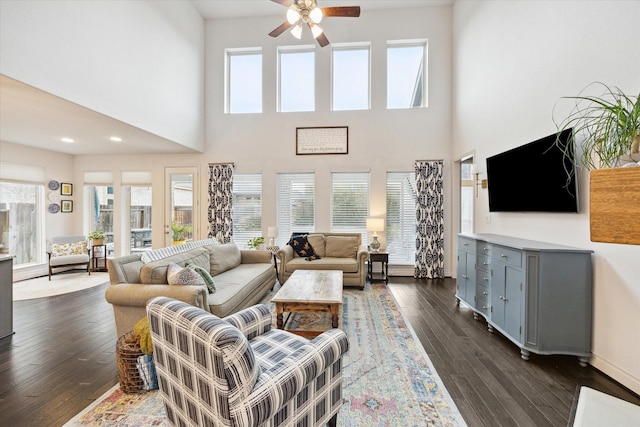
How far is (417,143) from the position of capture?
572 centimetres

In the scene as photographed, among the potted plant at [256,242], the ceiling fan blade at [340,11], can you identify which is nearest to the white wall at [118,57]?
the potted plant at [256,242]

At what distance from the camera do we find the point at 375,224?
539cm

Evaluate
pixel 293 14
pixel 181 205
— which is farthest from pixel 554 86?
pixel 181 205

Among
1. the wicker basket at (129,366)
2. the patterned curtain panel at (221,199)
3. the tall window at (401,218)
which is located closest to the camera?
the wicker basket at (129,366)

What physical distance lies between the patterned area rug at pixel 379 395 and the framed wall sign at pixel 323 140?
3.75 meters

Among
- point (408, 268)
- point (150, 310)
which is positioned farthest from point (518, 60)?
point (150, 310)

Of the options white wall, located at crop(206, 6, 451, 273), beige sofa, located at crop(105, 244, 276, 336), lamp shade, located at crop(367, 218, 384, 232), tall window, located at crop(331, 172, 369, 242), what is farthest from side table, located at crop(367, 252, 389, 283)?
beige sofa, located at crop(105, 244, 276, 336)

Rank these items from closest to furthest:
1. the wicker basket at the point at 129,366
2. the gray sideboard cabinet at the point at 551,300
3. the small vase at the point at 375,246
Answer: the wicker basket at the point at 129,366 → the gray sideboard cabinet at the point at 551,300 → the small vase at the point at 375,246

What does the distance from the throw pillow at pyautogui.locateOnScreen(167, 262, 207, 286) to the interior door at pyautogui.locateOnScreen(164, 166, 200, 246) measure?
3.58 metres

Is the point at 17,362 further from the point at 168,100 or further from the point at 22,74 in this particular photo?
the point at 168,100

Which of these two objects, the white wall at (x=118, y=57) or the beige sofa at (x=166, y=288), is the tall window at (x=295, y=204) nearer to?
the white wall at (x=118, y=57)

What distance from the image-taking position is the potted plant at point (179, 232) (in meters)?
6.18

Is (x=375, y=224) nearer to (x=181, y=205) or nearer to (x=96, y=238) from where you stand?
(x=181, y=205)

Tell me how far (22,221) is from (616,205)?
8.48m
